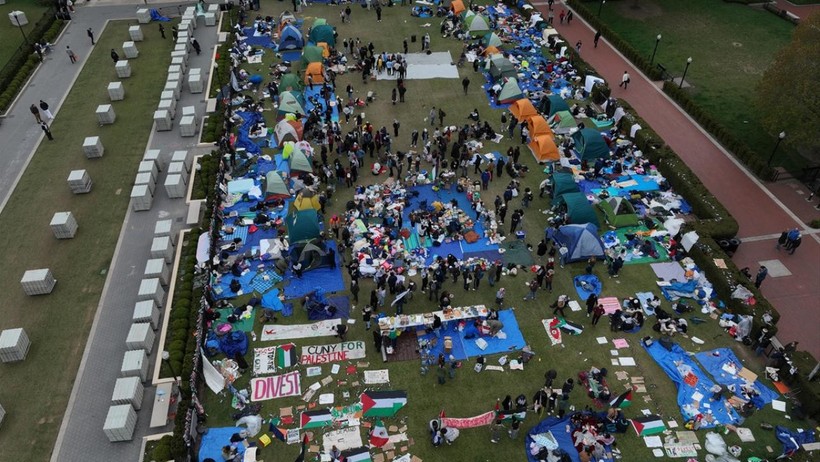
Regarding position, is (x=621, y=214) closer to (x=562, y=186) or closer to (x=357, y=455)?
(x=562, y=186)

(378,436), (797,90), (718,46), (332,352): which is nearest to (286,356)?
(332,352)

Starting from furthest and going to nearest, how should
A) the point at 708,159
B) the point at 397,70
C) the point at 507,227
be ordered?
the point at 397,70, the point at 708,159, the point at 507,227

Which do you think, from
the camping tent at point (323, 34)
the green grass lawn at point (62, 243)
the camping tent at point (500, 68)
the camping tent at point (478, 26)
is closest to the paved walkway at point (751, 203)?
the camping tent at point (500, 68)

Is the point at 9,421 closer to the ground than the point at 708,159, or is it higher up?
closer to the ground

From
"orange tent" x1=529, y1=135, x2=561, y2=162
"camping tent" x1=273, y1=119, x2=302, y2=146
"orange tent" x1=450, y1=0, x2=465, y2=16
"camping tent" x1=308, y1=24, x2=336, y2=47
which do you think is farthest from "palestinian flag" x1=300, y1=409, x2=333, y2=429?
"orange tent" x1=450, y1=0, x2=465, y2=16

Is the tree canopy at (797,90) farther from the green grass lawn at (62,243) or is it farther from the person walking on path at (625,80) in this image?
the green grass lawn at (62,243)

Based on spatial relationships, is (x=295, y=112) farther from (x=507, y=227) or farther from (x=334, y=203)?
(x=507, y=227)

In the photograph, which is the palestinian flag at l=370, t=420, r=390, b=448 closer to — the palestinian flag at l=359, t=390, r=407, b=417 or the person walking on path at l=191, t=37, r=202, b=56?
the palestinian flag at l=359, t=390, r=407, b=417

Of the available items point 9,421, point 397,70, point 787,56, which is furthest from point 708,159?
point 9,421

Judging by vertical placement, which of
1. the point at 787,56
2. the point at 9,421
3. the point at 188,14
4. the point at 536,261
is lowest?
the point at 9,421
